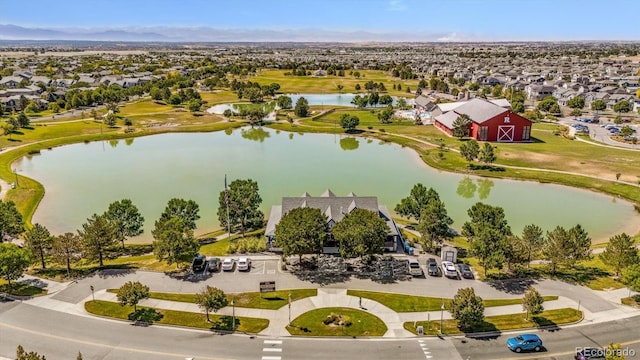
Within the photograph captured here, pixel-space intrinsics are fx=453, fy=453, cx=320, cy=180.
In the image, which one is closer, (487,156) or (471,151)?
(487,156)

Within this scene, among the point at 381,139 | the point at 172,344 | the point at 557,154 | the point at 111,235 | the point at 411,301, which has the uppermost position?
the point at 381,139

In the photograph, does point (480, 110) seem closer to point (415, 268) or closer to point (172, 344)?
point (415, 268)

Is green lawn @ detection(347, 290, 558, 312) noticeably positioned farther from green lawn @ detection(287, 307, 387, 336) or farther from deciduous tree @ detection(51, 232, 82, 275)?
deciduous tree @ detection(51, 232, 82, 275)

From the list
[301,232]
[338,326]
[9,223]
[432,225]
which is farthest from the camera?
[9,223]

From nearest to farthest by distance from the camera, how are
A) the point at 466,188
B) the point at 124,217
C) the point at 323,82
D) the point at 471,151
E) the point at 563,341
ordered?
1. the point at 563,341
2. the point at 124,217
3. the point at 466,188
4. the point at 471,151
5. the point at 323,82

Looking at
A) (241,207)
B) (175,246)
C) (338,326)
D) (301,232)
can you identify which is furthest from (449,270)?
(175,246)

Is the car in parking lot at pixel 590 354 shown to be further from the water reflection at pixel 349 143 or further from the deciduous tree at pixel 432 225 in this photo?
the water reflection at pixel 349 143

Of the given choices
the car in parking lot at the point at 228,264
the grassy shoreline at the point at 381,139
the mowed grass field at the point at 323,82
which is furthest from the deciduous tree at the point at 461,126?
the car in parking lot at the point at 228,264
